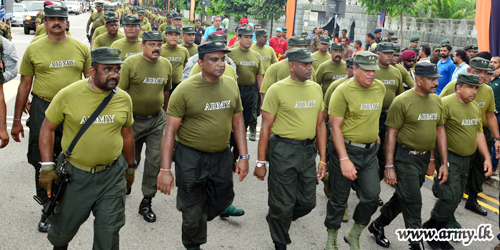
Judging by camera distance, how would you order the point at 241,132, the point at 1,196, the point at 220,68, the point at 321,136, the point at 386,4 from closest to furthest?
the point at 220,68
the point at 241,132
the point at 321,136
the point at 1,196
the point at 386,4

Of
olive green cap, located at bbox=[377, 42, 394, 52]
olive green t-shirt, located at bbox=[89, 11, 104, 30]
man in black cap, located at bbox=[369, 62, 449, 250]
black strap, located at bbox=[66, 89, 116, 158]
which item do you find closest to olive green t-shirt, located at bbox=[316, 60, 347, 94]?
olive green cap, located at bbox=[377, 42, 394, 52]

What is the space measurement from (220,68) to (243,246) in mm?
2116

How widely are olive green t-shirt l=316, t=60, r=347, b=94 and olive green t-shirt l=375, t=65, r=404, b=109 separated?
1.22 meters

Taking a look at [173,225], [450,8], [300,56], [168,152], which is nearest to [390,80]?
[300,56]

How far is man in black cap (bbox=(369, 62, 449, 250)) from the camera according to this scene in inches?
219

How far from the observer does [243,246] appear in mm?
5621

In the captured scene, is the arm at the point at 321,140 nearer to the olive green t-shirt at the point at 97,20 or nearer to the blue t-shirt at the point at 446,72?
the blue t-shirt at the point at 446,72

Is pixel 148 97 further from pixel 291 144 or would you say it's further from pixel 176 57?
pixel 176 57

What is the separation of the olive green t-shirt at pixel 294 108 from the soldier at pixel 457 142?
172cm

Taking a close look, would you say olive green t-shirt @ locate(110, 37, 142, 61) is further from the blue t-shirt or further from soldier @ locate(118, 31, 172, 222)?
the blue t-shirt

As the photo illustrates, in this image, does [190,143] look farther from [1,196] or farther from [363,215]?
[1,196]

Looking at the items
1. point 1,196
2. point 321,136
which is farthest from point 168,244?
point 1,196

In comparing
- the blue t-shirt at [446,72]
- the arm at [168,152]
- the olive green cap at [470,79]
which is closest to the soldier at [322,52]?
the blue t-shirt at [446,72]

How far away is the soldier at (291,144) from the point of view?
521 cm
